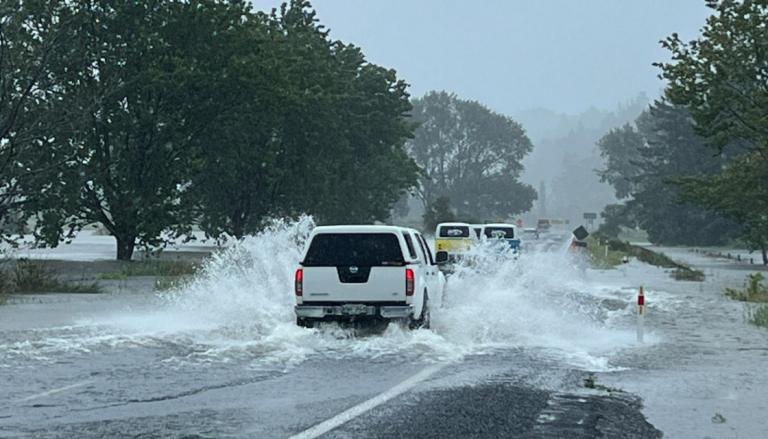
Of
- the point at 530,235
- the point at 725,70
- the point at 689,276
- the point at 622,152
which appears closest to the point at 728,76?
the point at 725,70

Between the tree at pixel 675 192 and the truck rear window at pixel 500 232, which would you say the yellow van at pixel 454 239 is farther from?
the tree at pixel 675 192

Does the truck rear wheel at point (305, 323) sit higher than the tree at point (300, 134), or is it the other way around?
the tree at point (300, 134)

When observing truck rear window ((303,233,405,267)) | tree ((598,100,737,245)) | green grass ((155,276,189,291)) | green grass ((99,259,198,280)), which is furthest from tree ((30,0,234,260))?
tree ((598,100,737,245))

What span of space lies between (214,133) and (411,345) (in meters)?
34.9

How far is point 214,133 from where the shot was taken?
164ft

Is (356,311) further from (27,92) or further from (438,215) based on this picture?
(438,215)

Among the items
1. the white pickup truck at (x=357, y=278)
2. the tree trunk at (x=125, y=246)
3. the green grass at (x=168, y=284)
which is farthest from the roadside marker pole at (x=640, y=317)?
the tree trunk at (x=125, y=246)

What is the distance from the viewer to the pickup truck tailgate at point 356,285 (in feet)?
56.5

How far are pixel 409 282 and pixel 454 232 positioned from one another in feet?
91.5

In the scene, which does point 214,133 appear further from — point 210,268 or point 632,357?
point 632,357

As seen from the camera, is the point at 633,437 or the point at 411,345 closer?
the point at 633,437

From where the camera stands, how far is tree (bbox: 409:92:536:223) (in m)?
166

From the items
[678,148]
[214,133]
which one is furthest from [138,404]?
[678,148]

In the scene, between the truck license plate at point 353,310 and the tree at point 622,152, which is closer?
the truck license plate at point 353,310
